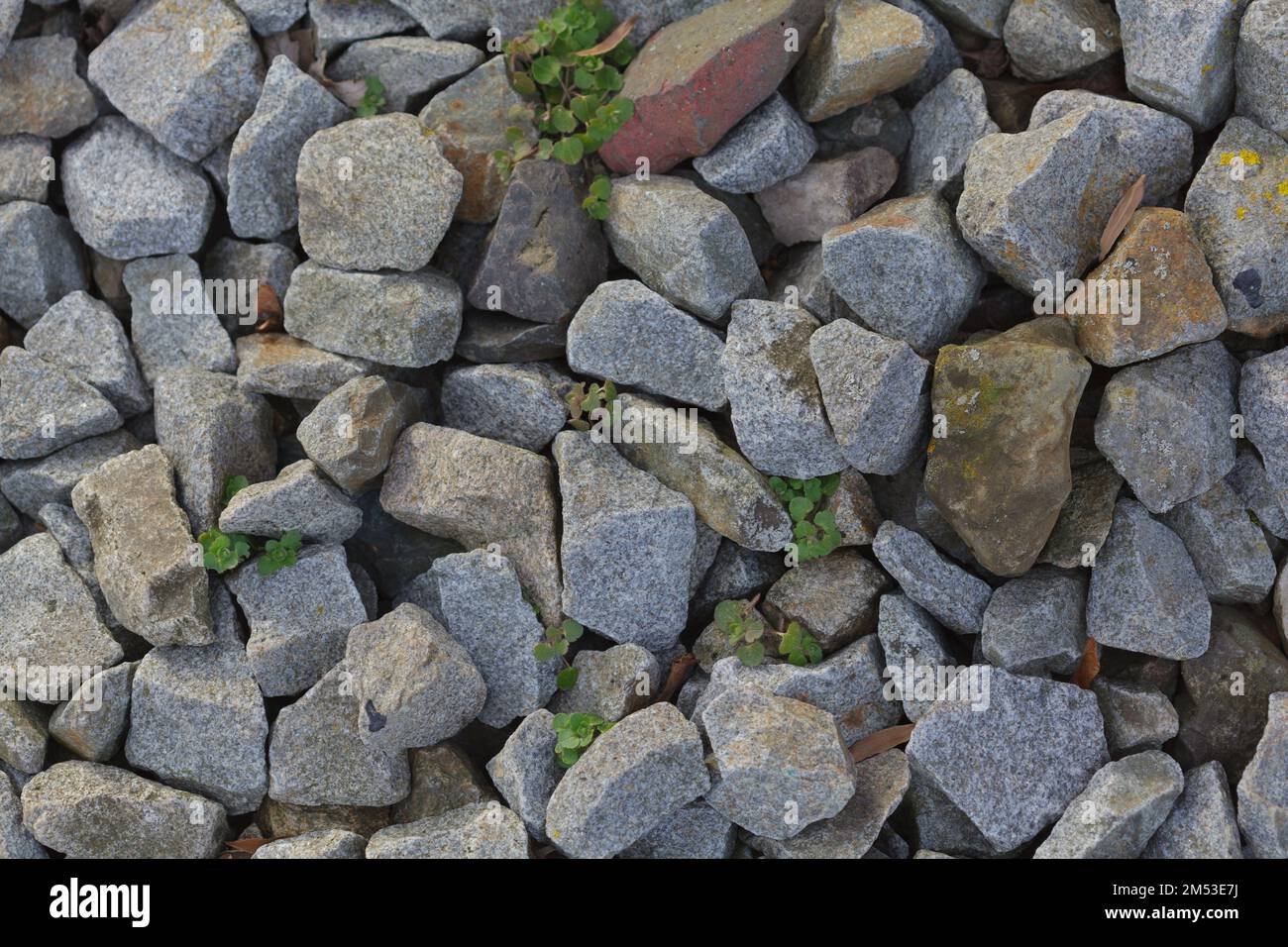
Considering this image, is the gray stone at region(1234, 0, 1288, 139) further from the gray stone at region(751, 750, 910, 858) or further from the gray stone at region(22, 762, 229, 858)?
the gray stone at region(22, 762, 229, 858)

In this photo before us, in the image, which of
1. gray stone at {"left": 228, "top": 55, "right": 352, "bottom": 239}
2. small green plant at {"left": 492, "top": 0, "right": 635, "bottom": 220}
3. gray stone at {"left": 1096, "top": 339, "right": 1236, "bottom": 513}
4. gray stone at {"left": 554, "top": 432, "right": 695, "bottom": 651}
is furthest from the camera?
gray stone at {"left": 228, "top": 55, "right": 352, "bottom": 239}

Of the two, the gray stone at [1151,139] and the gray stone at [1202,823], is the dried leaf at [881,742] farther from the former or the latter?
the gray stone at [1151,139]

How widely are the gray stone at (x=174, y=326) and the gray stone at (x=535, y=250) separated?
47.7 inches

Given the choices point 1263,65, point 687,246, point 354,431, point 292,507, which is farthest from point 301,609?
point 1263,65

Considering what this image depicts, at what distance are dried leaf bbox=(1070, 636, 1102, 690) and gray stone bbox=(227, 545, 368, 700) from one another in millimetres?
2751

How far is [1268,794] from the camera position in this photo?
3926 millimetres

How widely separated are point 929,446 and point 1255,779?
61.8 inches

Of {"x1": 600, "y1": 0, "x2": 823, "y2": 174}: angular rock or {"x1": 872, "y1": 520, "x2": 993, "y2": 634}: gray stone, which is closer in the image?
{"x1": 872, "y1": 520, "x2": 993, "y2": 634}: gray stone

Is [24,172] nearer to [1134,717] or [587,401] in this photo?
[587,401]

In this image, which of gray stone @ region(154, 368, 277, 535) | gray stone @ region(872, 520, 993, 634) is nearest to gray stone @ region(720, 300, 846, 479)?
gray stone @ region(872, 520, 993, 634)

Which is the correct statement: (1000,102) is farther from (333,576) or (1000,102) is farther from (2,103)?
(2,103)

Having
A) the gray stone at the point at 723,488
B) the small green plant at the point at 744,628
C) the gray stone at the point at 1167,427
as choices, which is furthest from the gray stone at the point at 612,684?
the gray stone at the point at 1167,427

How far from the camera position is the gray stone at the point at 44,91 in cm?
514

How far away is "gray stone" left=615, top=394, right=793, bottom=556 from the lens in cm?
451
